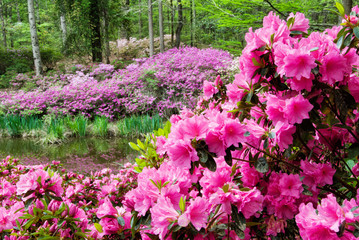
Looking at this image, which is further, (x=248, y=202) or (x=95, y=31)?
(x=95, y=31)

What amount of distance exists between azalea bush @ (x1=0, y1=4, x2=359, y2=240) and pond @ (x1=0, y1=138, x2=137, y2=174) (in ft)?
8.36

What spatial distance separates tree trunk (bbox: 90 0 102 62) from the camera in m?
10.7

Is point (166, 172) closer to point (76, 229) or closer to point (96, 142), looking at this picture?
point (76, 229)

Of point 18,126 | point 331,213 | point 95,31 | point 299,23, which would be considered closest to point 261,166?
point 331,213

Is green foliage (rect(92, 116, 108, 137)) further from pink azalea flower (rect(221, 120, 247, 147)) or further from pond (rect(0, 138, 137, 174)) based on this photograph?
pink azalea flower (rect(221, 120, 247, 147))

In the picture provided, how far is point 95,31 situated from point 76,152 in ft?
26.1

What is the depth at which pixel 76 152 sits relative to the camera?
15.1 feet

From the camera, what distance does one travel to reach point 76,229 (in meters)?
0.95

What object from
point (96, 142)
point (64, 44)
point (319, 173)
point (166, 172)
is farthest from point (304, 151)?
point (64, 44)

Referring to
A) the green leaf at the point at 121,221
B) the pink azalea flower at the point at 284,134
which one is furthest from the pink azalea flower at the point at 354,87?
the green leaf at the point at 121,221

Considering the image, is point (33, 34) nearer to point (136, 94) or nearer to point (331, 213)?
point (136, 94)

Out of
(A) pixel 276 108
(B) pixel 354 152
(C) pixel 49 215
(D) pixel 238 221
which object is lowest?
(C) pixel 49 215

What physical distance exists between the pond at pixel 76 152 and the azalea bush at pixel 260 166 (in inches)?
100

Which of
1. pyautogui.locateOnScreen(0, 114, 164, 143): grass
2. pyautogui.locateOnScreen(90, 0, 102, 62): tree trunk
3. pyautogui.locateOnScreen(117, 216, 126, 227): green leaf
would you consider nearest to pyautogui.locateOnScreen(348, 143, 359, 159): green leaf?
pyautogui.locateOnScreen(117, 216, 126, 227): green leaf
